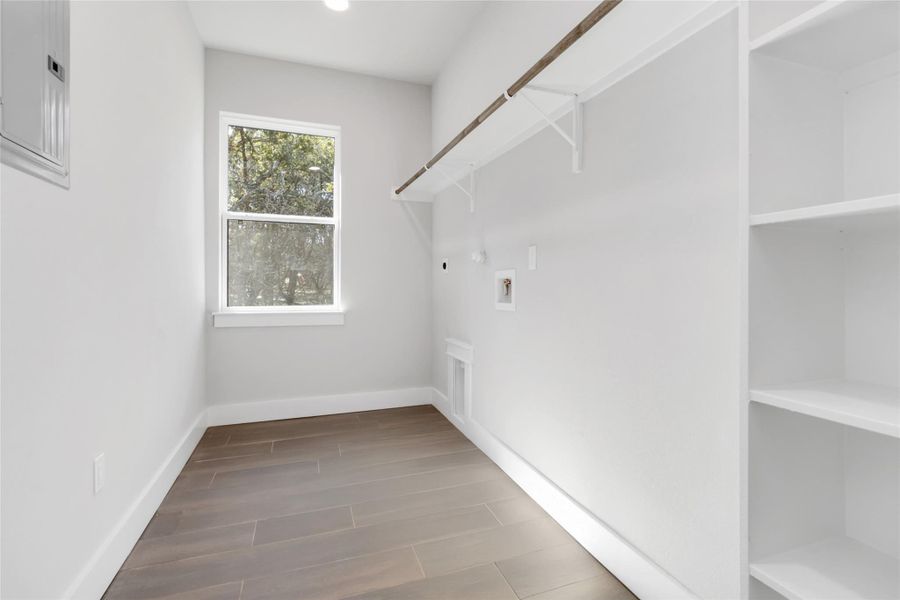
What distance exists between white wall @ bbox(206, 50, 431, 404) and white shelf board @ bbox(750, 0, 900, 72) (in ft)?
9.63

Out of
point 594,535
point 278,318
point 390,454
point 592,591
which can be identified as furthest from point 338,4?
point 592,591

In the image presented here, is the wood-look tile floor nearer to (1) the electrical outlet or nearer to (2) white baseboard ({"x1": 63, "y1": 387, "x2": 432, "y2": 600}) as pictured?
(2) white baseboard ({"x1": 63, "y1": 387, "x2": 432, "y2": 600})

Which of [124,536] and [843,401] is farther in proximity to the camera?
[124,536]

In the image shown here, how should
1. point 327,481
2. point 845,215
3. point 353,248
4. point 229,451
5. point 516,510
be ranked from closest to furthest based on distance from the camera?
1. point 845,215
2. point 516,510
3. point 327,481
4. point 229,451
5. point 353,248

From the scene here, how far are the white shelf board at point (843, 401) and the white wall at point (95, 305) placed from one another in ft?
5.29

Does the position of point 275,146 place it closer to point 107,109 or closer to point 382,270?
point 382,270

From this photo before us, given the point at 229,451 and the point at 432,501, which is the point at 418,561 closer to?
the point at 432,501

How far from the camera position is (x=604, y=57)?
4.33 ft

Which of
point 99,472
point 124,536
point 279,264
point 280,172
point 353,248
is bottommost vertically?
point 124,536

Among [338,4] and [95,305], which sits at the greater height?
[338,4]

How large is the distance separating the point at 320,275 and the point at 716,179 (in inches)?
114

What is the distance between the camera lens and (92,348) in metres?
1.34

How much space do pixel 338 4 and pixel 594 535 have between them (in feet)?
10.2

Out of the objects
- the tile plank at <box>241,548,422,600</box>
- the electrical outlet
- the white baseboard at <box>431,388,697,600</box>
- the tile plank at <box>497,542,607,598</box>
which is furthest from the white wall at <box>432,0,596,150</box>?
the electrical outlet
